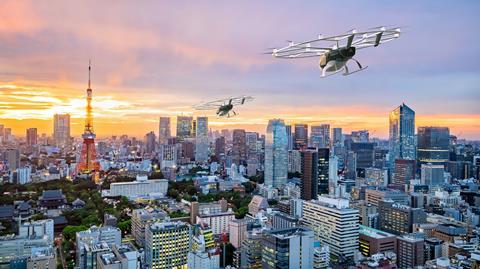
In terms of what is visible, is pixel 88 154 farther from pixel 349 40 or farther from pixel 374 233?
pixel 349 40

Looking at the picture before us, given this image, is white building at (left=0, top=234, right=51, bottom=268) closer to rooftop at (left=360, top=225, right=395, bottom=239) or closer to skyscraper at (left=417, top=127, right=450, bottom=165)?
rooftop at (left=360, top=225, right=395, bottom=239)

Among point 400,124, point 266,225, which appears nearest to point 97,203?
point 266,225

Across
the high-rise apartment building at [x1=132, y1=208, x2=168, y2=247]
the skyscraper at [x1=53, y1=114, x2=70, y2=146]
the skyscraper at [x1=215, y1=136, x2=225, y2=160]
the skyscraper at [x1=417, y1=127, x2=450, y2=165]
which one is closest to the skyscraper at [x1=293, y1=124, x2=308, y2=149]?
the skyscraper at [x1=215, y1=136, x2=225, y2=160]

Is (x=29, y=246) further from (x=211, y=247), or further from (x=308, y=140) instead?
(x=308, y=140)

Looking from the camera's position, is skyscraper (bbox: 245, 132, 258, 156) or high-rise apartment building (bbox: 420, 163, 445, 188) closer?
high-rise apartment building (bbox: 420, 163, 445, 188)

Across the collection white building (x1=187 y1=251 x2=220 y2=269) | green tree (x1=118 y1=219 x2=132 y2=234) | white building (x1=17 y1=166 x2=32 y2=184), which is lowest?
green tree (x1=118 y1=219 x2=132 y2=234)

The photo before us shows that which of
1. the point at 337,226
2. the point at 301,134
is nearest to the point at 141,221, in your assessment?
the point at 337,226

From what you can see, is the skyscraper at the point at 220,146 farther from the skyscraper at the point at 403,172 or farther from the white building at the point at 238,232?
the white building at the point at 238,232
